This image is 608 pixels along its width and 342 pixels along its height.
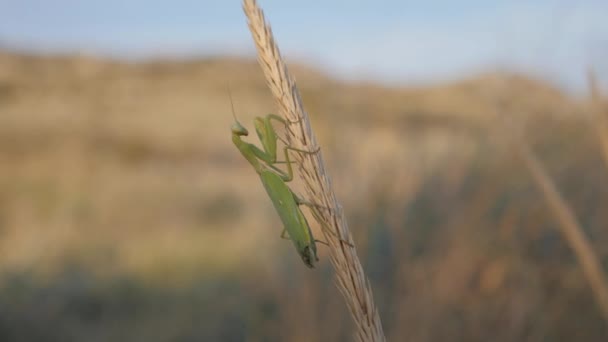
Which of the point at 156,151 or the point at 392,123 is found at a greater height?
the point at 392,123

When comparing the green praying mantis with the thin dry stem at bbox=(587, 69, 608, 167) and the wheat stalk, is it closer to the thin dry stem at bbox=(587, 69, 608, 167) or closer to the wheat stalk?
the wheat stalk

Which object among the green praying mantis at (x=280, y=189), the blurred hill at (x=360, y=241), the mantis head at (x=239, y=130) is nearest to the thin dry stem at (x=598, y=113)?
the blurred hill at (x=360, y=241)

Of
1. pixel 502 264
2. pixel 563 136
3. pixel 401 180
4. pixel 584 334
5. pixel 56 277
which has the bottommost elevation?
pixel 56 277

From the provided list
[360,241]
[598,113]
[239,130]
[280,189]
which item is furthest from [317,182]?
[360,241]

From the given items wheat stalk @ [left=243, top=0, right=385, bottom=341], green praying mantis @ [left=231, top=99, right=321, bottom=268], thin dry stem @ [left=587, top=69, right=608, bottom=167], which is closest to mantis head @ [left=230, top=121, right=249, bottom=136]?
green praying mantis @ [left=231, top=99, right=321, bottom=268]

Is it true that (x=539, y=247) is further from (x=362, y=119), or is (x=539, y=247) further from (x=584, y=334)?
(x=362, y=119)

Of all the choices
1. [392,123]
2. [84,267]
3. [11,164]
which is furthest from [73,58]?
[392,123]

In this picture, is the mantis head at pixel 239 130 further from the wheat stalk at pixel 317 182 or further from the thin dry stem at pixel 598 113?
the thin dry stem at pixel 598 113
